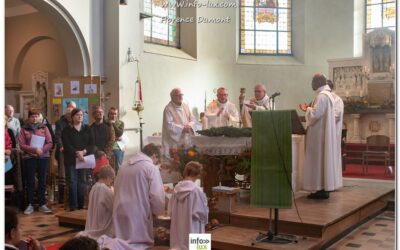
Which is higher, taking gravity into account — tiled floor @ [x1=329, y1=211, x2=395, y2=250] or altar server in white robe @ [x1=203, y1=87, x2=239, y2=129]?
altar server in white robe @ [x1=203, y1=87, x2=239, y2=129]

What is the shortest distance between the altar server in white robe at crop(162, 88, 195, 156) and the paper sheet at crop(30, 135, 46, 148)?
4.31 ft

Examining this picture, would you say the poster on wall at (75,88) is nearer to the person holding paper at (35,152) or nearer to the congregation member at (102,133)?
the congregation member at (102,133)

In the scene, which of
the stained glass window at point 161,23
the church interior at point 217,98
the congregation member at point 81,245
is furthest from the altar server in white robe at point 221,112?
the congregation member at point 81,245

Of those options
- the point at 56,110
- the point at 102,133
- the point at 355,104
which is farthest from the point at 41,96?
the point at 355,104

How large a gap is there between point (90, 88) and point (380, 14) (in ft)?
9.20

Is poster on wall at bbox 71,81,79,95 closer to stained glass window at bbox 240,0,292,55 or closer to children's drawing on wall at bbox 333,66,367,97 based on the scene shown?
stained glass window at bbox 240,0,292,55

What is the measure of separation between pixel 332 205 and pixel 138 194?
8.55 ft

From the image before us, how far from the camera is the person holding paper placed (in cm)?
516

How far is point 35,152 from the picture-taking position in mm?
5301

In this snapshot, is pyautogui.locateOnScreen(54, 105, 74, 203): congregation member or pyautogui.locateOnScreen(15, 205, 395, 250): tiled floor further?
pyautogui.locateOnScreen(54, 105, 74, 203): congregation member

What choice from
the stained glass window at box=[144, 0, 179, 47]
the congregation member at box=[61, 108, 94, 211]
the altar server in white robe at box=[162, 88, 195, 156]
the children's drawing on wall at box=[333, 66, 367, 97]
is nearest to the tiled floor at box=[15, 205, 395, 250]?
the congregation member at box=[61, 108, 94, 211]

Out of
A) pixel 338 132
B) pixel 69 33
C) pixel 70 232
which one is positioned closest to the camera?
pixel 70 232

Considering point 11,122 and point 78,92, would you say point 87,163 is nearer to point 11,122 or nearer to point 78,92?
point 78,92

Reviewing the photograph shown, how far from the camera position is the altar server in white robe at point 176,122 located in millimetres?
4934
